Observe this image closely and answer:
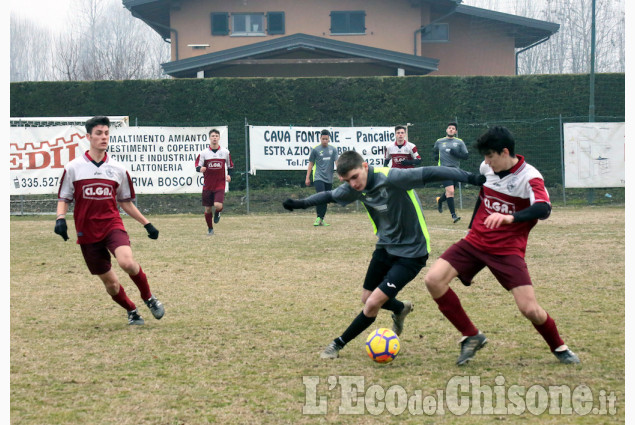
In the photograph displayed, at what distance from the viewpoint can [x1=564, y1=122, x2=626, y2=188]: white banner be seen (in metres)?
20.7

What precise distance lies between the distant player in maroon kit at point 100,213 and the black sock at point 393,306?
7.41 ft

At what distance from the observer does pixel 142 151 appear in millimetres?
19891

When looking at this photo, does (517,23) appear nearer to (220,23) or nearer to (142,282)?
(220,23)

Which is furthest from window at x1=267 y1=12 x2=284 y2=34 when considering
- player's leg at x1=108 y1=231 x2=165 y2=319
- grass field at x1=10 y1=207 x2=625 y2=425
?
player's leg at x1=108 y1=231 x2=165 y2=319

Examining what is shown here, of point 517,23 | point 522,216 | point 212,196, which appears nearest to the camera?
point 522,216

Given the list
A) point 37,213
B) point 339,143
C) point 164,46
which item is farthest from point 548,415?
point 164,46

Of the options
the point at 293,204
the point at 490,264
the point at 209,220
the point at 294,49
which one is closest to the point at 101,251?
the point at 293,204

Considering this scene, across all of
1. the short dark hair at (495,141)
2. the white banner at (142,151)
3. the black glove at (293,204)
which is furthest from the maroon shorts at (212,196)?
the short dark hair at (495,141)

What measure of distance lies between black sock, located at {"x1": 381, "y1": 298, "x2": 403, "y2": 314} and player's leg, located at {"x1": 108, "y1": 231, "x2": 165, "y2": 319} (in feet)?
7.40

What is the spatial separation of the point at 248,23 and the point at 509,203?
27811mm

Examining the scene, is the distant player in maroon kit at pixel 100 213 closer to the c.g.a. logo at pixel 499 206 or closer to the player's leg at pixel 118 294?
the player's leg at pixel 118 294

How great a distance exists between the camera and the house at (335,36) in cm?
2825

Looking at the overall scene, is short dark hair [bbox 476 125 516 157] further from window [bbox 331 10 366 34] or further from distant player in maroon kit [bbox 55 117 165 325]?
window [bbox 331 10 366 34]

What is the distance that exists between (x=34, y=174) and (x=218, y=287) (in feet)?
40.5
